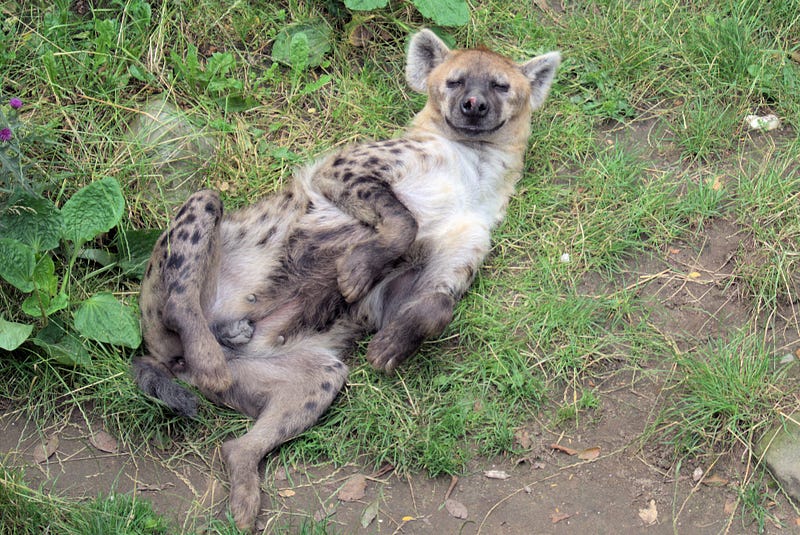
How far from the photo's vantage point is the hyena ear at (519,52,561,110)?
552 centimetres

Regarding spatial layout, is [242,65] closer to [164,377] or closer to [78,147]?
[78,147]

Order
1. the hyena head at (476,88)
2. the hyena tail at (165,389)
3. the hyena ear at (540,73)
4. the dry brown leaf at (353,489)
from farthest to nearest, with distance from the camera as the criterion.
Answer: the hyena ear at (540,73) < the hyena head at (476,88) < the hyena tail at (165,389) < the dry brown leaf at (353,489)

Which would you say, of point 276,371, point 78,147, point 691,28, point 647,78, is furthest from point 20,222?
point 691,28

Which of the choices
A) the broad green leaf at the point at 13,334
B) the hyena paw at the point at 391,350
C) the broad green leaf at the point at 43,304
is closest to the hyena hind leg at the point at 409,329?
the hyena paw at the point at 391,350

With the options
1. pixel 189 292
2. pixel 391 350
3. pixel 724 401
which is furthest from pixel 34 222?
pixel 724 401

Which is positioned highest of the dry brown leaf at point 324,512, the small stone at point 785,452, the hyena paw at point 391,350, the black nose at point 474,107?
the black nose at point 474,107

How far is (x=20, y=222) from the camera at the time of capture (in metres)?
4.73

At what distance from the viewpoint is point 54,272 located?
4863mm

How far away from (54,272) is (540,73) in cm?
292

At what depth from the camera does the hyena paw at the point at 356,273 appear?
477 cm

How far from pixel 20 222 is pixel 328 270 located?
155 centimetres

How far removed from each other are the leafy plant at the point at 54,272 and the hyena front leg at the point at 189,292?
0.15 meters

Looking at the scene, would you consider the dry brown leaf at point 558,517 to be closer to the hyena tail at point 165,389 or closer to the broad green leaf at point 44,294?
the hyena tail at point 165,389

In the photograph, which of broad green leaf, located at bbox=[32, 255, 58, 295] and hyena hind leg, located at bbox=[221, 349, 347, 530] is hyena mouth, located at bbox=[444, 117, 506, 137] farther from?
broad green leaf, located at bbox=[32, 255, 58, 295]
